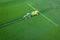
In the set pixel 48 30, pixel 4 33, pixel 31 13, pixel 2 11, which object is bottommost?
pixel 48 30

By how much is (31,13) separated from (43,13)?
313 mm

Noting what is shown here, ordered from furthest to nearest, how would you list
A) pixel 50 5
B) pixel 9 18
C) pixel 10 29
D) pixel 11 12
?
1. pixel 50 5
2. pixel 11 12
3. pixel 9 18
4. pixel 10 29

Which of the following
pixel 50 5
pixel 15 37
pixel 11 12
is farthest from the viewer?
pixel 50 5

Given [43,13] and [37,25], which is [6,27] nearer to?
[37,25]

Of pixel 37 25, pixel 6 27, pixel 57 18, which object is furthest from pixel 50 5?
pixel 6 27

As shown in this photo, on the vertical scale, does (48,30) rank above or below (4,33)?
below

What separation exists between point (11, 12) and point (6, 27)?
0.62 m

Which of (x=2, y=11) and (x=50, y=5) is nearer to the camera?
(x=2, y=11)

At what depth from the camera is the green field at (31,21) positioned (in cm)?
249

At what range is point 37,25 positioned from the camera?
2.77 m

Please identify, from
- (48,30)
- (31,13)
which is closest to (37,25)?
(48,30)

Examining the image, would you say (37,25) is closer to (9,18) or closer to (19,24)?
(19,24)

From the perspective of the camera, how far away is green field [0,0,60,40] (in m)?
2.49

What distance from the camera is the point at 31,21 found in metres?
2.88
